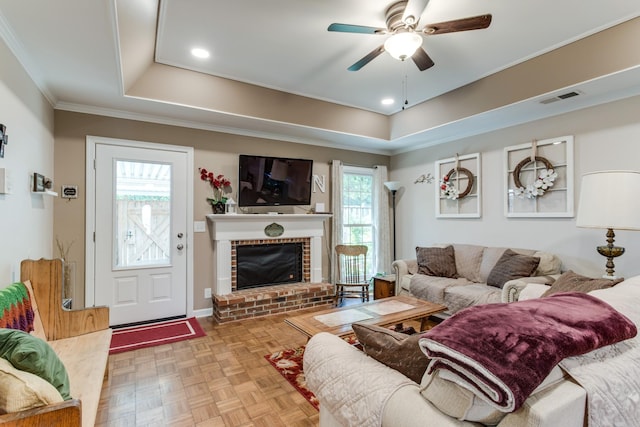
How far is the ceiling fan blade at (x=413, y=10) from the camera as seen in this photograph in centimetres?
187

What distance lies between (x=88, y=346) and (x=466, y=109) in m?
4.14

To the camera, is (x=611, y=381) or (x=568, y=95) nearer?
(x=611, y=381)

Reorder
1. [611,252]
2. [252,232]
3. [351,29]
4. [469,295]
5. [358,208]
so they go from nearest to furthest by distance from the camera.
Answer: [351,29] → [611,252] → [469,295] → [252,232] → [358,208]

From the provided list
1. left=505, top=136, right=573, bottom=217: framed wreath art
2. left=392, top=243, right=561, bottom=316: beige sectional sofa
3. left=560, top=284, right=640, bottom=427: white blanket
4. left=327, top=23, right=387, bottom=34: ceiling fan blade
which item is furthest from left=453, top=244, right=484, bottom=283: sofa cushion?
left=327, top=23, right=387, bottom=34: ceiling fan blade

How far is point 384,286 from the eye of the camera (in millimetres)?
4305

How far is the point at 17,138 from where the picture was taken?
2215 mm

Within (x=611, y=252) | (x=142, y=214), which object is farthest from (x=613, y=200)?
(x=142, y=214)

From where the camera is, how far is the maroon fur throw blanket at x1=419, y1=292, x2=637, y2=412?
814 millimetres

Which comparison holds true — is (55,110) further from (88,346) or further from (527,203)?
(527,203)

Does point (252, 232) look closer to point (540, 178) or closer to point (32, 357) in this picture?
point (32, 357)

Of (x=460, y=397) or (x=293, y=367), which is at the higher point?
(x=460, y=397)

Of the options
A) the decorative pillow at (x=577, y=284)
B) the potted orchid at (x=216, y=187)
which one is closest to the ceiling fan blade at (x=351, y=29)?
the decorative pillow at (x=577, y=284)

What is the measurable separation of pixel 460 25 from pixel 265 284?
3.46 meters

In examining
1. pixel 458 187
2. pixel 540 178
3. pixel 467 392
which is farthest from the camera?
pixel 458 187
